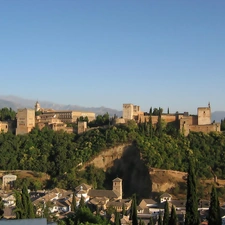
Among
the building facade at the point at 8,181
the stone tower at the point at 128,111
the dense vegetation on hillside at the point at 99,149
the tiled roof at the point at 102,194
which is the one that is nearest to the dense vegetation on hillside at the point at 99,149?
the dense vegetation on hillside at the point at 99,149

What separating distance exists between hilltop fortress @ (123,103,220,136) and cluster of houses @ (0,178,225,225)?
46.2 ft

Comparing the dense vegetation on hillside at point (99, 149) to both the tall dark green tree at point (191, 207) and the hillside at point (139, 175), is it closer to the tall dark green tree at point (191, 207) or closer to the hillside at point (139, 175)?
the hillside at point (139, 175)

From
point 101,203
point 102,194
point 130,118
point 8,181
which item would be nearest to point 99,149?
point 130,118

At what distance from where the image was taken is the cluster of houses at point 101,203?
44156mm

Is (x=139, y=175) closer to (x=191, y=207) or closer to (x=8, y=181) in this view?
(x=8, y=181)

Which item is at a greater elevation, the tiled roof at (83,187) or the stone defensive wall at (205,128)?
the stone defensive wall at (205,128)

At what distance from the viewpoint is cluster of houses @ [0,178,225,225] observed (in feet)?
145

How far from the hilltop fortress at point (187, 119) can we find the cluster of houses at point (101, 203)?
46.2 ft

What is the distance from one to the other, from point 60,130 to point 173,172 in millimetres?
19959

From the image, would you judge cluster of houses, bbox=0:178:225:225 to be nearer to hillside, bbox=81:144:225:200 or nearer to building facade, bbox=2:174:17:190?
hillside, bbox=81:144:225:200

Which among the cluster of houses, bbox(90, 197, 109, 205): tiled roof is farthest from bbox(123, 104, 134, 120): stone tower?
bbox(90, 197, 109, 205): tiled roof

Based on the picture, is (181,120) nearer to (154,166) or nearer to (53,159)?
(154,166)

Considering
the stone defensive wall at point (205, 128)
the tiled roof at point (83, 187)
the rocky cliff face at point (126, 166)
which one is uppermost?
the stone defensive wall at point (205, 128)

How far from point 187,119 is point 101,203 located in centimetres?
2195
